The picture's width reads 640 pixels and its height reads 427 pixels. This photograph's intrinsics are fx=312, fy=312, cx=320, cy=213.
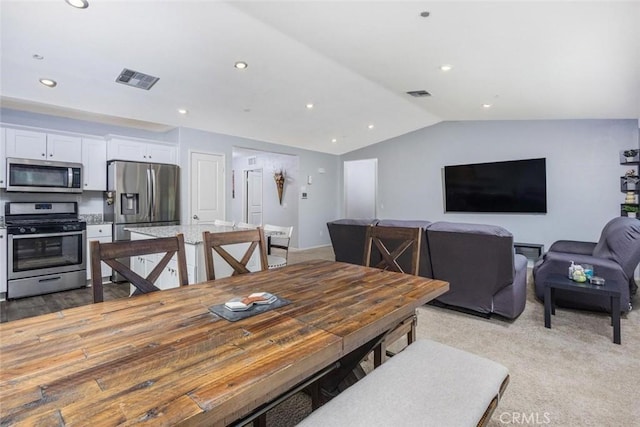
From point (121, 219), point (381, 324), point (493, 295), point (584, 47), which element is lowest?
point (493, 295)

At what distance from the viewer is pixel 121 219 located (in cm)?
458

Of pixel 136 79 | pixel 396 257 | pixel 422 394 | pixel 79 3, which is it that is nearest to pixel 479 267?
pixel 396 257

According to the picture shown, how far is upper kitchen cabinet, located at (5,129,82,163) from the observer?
12.8 feet

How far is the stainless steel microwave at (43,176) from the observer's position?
12.6 feet

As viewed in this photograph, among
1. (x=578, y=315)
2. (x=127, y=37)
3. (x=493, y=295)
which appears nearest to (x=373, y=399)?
(x=493, y=295)

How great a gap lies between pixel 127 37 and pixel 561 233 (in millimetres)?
6628

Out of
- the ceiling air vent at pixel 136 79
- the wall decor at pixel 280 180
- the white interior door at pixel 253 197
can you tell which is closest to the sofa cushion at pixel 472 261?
the ceiling air vent at pixel 136 79

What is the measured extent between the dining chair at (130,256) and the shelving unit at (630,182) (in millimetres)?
6013

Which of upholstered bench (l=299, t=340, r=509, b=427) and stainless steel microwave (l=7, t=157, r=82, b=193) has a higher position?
stainless steel microwave (l=7, t=157, r=82, b=193)

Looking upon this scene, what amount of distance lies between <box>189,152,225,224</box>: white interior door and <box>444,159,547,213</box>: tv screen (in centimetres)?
452

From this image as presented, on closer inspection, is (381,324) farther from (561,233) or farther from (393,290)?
(561,233)

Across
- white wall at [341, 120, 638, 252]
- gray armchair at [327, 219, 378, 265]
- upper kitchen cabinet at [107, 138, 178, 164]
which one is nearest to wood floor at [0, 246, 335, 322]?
upper kitchen cabinet at [107, 138, 178, 164]

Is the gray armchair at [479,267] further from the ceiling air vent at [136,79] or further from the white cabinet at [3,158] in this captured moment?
the white cabinet at [3,158]

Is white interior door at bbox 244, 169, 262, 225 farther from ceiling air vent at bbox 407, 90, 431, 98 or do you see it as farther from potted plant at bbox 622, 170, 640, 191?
potted plant at bbox 622, 170, 640, 191
